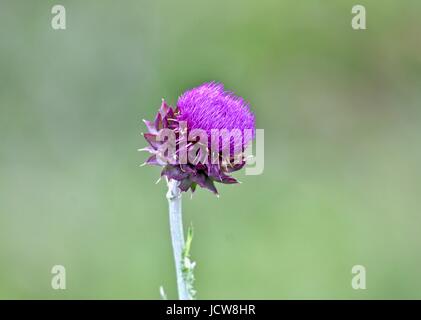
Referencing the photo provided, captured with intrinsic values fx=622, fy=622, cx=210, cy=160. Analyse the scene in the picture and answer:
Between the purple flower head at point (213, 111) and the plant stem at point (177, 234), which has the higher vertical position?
the purple flower head at point (213, 111)

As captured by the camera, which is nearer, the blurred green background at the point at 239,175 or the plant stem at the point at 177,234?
the plant stem at the point at 177,234

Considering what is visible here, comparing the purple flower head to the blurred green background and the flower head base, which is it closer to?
the flower head base

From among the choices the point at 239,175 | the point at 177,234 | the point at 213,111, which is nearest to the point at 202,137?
the point at 213,111

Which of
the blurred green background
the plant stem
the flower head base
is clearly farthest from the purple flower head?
the blurred green background

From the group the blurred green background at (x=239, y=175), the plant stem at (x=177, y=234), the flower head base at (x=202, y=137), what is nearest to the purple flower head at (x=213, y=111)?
the flower head base at (x=202, y=137)

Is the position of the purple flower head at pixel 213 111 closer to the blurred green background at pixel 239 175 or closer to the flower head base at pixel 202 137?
the flower head base at pixel 202 137
